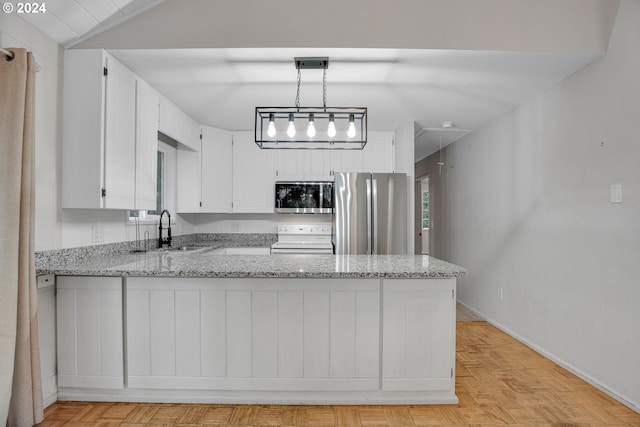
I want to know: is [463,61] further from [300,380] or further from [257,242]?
[257,242]

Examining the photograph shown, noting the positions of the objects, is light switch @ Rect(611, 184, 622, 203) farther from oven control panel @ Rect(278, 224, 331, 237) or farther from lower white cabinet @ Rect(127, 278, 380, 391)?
oven control panel @ Rect(278, 224, 331, 237)

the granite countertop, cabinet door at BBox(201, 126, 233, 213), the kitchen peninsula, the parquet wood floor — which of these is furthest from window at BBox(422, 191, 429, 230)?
the kitchen peninsula

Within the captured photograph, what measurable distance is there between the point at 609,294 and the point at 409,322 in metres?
1.40

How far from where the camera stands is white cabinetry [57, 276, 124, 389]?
7.12 ft

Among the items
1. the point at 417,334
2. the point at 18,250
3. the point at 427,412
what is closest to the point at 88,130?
the point at 18,250

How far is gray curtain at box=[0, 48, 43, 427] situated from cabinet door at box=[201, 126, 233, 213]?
2.32 meters

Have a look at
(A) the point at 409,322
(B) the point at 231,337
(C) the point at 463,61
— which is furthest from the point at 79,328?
(C) the point at 463,61

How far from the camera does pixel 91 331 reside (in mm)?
2176

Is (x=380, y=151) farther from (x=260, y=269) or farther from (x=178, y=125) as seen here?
(x=260, y=269)

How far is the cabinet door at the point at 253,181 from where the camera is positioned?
4.40m


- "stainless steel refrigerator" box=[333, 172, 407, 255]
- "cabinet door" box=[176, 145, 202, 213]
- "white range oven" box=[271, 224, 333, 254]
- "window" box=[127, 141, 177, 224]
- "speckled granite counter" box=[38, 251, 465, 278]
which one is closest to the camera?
"speckled granite counter" box=[38, 251, 465, 278]

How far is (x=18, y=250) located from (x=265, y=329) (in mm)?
1373

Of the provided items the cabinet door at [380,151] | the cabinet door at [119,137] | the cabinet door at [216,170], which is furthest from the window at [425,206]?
the cabinet door at [119,137]

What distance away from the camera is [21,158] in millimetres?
1839
